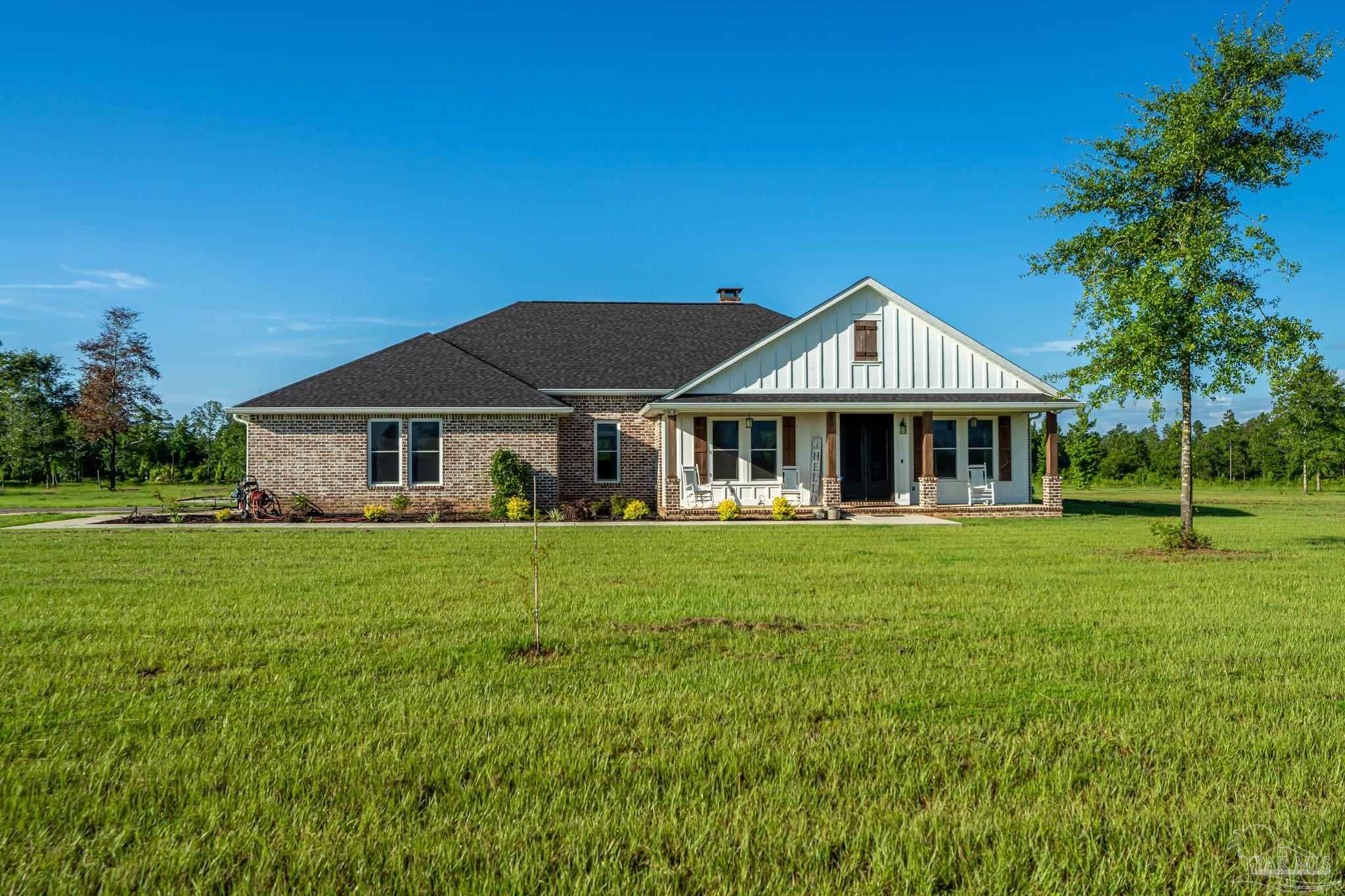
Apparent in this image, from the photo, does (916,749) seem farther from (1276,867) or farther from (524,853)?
(524,853)

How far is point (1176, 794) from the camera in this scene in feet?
11.4

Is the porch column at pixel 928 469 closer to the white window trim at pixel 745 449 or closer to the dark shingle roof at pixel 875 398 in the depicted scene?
the dark shingle roof at pixel 875 398

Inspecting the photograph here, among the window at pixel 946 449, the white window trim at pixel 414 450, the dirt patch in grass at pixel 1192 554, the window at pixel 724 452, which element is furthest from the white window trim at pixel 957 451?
the white window trim at pixel 414 450

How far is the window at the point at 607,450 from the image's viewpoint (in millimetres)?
23000

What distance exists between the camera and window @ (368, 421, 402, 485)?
2108 centimetres

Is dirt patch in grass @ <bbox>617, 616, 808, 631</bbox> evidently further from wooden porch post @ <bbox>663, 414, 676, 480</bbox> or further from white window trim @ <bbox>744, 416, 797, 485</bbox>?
white window trim @ <bbox>744, 416, 797, 485</bbox>

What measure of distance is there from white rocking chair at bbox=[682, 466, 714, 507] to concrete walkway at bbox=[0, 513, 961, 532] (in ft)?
4.79

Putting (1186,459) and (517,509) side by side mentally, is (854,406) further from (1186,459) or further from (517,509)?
(517,509)

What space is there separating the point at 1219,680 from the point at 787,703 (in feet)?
9.67

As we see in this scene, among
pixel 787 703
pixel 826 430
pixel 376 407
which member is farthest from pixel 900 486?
pixel 787 703

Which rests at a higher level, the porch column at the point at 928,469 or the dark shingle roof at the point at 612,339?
the dark shingle roof at the point at 612,339

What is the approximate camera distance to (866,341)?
21641mm

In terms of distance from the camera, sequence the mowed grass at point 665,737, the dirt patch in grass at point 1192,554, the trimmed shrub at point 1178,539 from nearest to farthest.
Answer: the mowed grass at point 665,737 < the dirt patch in grass at point 1192,554 < the trimmed shrub at point 1178,539

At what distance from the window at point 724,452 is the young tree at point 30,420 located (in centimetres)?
3548
